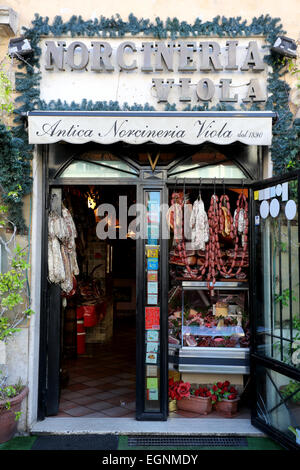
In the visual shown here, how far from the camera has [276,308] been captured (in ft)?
16.5

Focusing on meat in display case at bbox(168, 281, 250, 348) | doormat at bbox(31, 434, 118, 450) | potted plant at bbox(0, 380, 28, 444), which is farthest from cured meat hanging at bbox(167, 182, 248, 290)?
potted plant at bbox(0, 380, 28, 444)

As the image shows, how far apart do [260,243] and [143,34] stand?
300 cm

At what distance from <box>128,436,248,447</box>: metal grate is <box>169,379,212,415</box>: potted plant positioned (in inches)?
A: 23.1

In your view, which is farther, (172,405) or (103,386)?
(103,386)

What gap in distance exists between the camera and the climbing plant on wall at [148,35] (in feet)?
16.8

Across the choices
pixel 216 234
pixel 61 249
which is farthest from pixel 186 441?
pixel 61 249

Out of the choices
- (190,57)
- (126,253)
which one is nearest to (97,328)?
(126,253)

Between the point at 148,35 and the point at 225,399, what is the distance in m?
4.78

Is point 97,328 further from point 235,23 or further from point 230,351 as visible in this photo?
point 235,23

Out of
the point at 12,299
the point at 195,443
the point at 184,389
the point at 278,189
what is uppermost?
the point at 278,189

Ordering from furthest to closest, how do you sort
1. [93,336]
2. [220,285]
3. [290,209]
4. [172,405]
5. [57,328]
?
[93,336]
[220,285]
[172,405]
[57,328]
[290,209]

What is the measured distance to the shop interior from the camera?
548cm

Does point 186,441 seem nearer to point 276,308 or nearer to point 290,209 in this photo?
point 276,308

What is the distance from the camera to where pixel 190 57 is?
5.18 m
